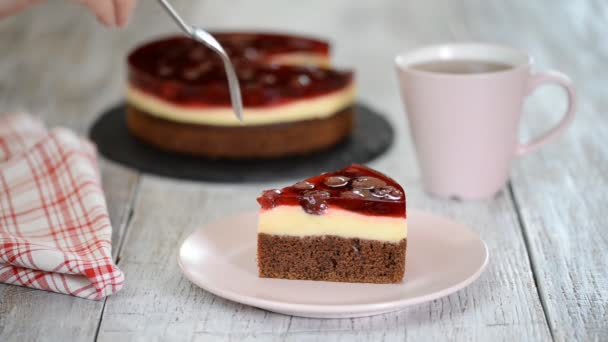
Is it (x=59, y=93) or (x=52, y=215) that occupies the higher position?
(x=52, y=215)

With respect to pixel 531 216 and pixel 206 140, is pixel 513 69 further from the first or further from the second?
pixel 206 140

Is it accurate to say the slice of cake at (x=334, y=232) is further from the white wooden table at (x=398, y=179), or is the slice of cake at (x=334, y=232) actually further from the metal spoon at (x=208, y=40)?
the metal spoon at (x=208, y=40)

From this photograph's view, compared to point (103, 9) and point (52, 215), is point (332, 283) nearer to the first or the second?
point (52, 215)

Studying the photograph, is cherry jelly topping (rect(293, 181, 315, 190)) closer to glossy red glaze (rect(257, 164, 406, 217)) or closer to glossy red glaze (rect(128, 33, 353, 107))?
glossy red glaze (rect(257, 164, 406, 217))

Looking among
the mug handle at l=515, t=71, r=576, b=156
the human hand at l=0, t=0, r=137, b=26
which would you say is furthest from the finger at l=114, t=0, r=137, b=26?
the mug handle at l=515, t=71, r=576, b=156

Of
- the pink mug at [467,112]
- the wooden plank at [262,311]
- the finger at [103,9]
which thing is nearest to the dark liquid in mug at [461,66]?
the pink mug at [467,112]

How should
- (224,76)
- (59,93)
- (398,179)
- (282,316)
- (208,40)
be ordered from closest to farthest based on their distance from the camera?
(282,316) → (208,40) → (398,179) → (224,76) → (59,93)

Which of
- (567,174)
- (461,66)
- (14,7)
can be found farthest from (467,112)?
(14,7)
